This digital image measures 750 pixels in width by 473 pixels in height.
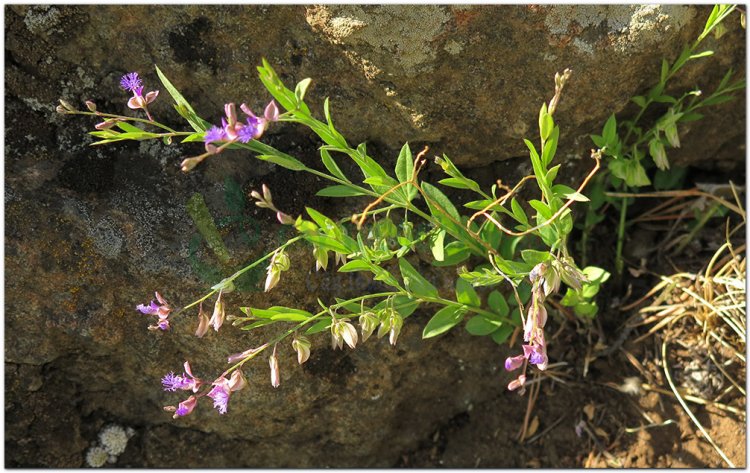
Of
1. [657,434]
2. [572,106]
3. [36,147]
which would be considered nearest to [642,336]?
[657,434]

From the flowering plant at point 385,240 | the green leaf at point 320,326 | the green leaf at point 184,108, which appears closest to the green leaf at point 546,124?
the flowering plant at point 385,240

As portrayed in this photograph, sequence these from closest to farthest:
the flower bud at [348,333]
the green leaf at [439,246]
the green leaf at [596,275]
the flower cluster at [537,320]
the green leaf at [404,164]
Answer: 1. the flower cluster at [537,320]
2. the flower bud at [348,333]
3. the green leaf at [404,164]
4. the green leaf at [439,246]
5. the green leaf at [596,275]

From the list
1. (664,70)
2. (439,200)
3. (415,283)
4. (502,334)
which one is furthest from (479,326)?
(664,70)

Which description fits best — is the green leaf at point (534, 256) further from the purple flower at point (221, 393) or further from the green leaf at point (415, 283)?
the purple flower at point (221, 393)

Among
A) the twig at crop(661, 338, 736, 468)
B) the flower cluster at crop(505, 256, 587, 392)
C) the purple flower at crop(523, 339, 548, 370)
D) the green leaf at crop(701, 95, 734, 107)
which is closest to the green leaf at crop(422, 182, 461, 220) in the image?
the flower cluster at crop(505, 256, 587, 392)

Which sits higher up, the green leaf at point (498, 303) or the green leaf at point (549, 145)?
the green leaf at point (549, 145)

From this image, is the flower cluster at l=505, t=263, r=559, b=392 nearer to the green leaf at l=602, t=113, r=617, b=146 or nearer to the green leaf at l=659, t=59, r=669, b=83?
the green leaf at l=602, t=113, r=617, b=146
